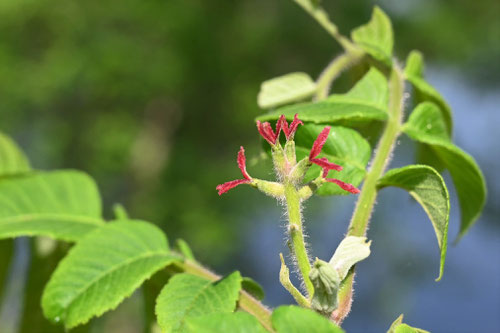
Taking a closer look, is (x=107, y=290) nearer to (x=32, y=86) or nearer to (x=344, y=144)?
(x=344, y=144)

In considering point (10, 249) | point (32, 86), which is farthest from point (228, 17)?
point (10, 249)

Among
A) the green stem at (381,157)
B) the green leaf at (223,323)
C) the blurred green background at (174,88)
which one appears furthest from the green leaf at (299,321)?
the blurred green background at (174,88)

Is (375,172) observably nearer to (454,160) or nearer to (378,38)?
(454,160)

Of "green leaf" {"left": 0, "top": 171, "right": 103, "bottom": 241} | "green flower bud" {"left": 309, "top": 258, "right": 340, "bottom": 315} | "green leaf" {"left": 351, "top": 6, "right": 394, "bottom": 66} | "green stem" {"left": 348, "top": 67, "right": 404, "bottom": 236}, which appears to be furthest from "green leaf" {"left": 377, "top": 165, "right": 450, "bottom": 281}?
"green leaf" {"left": 0, "top": 171, "right": 103, "bottom": 241}

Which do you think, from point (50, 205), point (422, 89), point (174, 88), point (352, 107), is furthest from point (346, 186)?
point (174, 88)

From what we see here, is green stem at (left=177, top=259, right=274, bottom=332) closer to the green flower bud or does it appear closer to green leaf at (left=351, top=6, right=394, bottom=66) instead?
the green flower bud

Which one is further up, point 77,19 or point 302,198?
point 302,198
